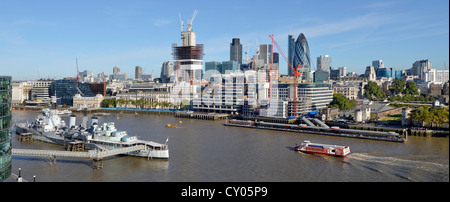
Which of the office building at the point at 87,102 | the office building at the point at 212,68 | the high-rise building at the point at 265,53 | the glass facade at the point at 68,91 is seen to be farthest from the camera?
the high-rise building at the point at 265,53

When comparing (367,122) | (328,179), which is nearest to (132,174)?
(328,179)

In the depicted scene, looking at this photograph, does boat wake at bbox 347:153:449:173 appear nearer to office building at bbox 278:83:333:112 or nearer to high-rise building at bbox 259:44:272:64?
office building at bbox 278:83:333:112

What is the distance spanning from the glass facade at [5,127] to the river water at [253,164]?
318 cm

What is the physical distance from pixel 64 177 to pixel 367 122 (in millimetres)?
24569

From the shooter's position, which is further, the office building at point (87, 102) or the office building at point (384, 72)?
the office building at point (384, 72)

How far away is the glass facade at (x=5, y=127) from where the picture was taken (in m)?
11.0

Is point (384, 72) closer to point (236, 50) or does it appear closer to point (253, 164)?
point (236, 50)

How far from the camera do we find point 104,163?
17.1 m

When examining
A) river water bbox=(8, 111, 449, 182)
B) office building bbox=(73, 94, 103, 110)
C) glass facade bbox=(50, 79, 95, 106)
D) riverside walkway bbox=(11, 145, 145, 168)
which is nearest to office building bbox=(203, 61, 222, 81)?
glass facade bbox=(50, 79, 95, 106)

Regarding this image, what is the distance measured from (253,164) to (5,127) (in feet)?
33.8

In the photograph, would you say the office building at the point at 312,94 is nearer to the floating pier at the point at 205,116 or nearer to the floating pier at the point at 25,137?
the floating pier at the point at 205,116

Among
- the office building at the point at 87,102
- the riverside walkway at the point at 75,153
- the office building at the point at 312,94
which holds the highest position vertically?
the office building at the point at 312,94

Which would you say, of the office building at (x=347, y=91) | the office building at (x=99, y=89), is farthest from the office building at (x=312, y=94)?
the office building at (x=99, y=89)

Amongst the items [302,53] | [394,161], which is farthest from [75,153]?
[302,53]
